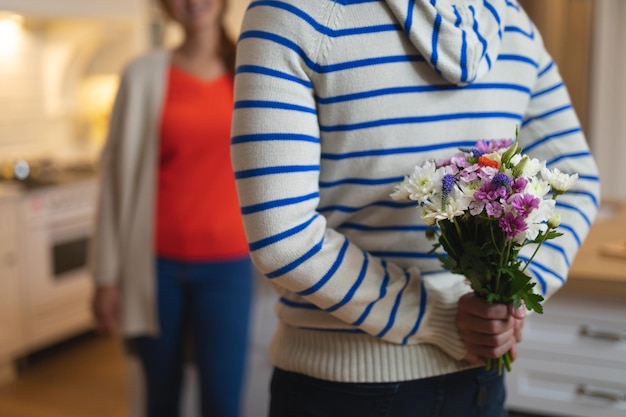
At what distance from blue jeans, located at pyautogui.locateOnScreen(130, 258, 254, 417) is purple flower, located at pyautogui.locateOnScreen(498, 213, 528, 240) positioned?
1.18 m

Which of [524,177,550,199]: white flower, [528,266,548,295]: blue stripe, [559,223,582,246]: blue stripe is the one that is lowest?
[528,266,548,295]: blue stripe

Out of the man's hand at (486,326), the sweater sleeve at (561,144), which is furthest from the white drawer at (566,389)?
the man's hand at (486,326)

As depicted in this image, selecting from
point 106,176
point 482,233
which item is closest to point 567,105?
point 482,233

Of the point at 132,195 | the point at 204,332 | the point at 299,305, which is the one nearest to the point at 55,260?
the point at 132,195

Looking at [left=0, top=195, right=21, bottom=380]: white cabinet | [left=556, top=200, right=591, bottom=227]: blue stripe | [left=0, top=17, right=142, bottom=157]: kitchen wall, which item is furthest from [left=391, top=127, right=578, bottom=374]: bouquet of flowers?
[left=0, top=17, right=142, bottom=157]: kitchen wall

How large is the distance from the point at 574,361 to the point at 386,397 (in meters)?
0.80

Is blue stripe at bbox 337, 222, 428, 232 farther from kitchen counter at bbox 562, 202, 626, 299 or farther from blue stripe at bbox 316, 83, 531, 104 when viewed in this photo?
kitchen counter at bbox 562, 202, 626, 299

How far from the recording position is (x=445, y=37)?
91 cm

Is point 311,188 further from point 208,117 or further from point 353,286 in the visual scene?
point 208,117

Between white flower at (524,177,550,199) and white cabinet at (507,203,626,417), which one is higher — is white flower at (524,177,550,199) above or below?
above

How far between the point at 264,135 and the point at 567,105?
0.48 metres

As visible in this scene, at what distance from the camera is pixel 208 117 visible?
1.91m

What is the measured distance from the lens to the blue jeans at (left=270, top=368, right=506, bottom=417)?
3.16 ft

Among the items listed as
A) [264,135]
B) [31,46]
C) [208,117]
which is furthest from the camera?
[31,46]
